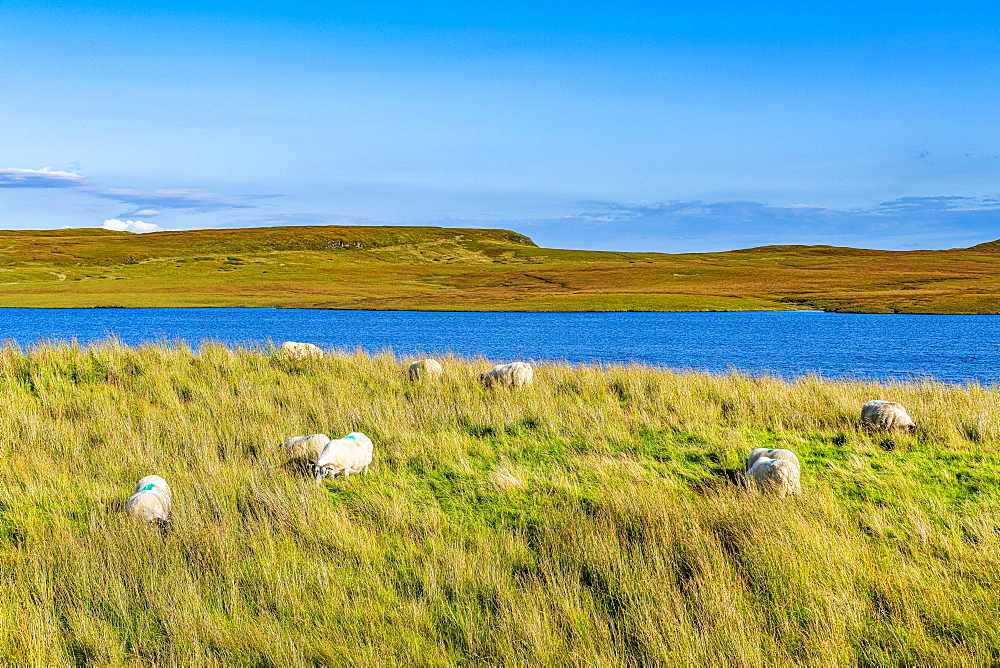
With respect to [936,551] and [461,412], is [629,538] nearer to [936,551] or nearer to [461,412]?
[936,551]

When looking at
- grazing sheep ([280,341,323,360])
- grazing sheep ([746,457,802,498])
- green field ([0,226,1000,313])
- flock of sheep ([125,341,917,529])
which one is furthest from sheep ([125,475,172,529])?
green field ([0,226,1000,313])

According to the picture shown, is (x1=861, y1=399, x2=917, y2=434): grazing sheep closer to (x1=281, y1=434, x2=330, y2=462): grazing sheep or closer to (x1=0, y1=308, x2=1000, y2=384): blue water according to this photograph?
(x1=281, y1=434, x2=330, y2=462): grazing sheep

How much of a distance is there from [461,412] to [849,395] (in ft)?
23.5

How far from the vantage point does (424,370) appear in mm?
14258

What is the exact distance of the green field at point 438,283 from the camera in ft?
210

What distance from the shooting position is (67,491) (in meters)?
7.29

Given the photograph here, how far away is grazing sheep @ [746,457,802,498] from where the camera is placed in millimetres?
6809

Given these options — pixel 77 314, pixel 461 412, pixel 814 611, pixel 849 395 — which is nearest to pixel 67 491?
pixel 461 412

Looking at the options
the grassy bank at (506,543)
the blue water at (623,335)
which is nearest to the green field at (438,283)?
the blue water at (623,335)

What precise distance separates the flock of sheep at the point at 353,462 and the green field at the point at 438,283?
51902mm

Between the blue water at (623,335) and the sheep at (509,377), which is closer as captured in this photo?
the sheep at (509,377)

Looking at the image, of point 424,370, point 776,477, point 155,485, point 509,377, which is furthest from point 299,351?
point 776,477

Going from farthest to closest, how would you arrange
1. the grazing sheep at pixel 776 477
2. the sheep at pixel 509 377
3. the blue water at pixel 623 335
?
the blue water at pixel 623 335 < the sheep at pixel 509 377 < the grazing sheep at pixel 776 477

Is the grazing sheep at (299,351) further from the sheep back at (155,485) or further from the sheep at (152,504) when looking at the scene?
the sheep at (152,504)
